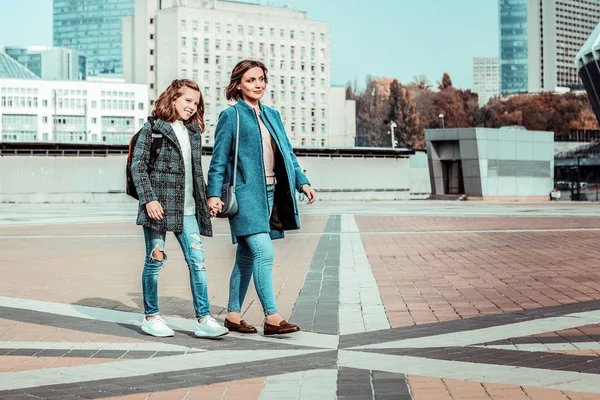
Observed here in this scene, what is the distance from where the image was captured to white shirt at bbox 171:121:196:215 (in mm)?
6461

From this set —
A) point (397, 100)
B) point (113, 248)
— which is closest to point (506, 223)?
point (113, 248)

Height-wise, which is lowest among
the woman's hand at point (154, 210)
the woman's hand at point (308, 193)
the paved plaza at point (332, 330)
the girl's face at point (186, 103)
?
the paved plaza at point (332, 330)

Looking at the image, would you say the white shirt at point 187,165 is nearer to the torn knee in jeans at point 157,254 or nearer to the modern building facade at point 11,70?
the torn knee in jeans at point 157,254

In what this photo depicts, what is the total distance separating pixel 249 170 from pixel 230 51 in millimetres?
137174

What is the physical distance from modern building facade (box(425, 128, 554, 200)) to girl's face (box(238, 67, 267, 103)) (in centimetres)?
5140

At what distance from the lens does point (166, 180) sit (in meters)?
6.40

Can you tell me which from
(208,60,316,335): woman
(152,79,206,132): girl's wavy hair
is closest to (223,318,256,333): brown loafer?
(208,60,316,335): woman

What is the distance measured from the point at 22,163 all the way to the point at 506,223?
31.9 meters

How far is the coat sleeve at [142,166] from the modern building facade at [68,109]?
12749cm

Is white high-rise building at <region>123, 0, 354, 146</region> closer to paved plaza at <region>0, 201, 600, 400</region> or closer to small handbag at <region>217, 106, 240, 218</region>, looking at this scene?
paved plaza at <region>0, 201, 600, 400</region>

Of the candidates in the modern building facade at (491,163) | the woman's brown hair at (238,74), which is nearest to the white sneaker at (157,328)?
the woman's brown hair at (238,74)

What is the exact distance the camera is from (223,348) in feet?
19.5

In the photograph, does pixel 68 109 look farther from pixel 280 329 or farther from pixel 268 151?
pixel 280 329

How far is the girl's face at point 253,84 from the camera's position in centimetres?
641
